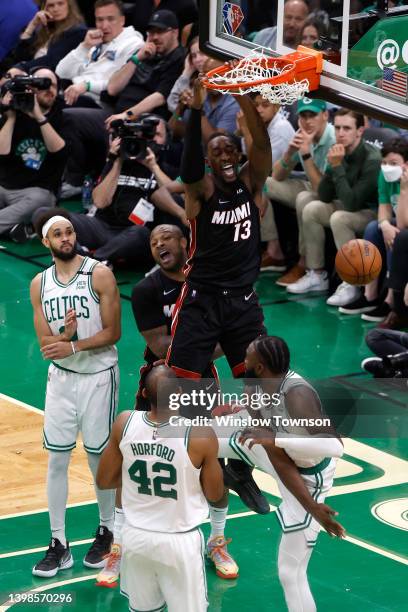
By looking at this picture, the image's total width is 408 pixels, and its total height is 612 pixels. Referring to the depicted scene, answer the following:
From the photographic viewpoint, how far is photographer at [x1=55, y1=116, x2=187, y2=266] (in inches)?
527

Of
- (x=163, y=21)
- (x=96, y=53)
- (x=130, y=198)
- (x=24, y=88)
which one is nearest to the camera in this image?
(x=130, y=198)

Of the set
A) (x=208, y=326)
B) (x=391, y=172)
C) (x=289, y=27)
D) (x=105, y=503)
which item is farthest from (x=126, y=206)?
(x=105, y=503)

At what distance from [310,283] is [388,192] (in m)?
1.45

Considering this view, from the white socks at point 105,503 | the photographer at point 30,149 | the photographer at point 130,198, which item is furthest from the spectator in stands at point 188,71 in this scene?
the white socks at point 105,503

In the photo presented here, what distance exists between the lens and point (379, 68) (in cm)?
807

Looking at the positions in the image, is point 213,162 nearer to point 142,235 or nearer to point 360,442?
point 360,442

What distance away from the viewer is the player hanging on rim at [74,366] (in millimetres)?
7652

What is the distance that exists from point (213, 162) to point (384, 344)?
10.6ft

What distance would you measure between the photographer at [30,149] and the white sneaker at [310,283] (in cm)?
338

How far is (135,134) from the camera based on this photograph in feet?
43.8

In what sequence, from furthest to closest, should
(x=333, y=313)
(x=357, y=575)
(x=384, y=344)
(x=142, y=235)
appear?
(x=142, y=235)
(x=333, y=313)
(x=384, y=344)
(x=357, y=575)

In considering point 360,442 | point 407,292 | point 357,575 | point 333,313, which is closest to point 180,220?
point 333,313

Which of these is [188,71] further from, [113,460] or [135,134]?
[113,460]

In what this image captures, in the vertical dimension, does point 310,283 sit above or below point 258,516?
below
